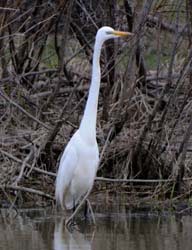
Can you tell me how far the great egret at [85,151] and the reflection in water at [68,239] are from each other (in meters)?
0.47

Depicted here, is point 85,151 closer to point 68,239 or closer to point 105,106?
point 68,239

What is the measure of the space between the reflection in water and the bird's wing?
40cm

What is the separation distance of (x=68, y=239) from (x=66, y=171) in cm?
124

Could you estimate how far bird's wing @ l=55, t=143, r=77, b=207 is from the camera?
26.1 ft

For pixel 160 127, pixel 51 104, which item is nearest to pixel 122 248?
pixel 160 127

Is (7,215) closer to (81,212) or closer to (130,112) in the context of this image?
(81,212)

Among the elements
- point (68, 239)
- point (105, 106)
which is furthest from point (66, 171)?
point (105, 106)

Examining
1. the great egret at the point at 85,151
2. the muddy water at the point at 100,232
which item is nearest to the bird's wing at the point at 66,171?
the great egret at the point at 85,151

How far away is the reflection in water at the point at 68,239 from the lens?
644 centimetres

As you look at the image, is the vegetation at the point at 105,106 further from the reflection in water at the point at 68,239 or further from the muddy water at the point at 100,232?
the reflection in water at the point at 68,239

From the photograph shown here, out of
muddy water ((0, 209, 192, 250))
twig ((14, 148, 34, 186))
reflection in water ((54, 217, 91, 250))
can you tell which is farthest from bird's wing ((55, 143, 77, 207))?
twig ((14, 148, 34, 186))

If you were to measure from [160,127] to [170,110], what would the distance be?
64 centimetres

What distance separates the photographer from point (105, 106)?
968 cm

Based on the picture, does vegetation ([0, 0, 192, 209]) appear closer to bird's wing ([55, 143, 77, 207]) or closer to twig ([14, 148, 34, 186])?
twig ([14, 148, 34, 186])
